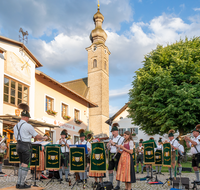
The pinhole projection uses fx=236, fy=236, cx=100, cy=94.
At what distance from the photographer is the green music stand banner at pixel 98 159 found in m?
7.43

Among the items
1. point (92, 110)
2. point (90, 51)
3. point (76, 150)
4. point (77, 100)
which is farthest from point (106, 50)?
point (76, 150)

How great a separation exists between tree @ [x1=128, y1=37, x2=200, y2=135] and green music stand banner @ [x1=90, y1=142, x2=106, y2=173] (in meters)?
11.4

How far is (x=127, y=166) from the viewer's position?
6660mm

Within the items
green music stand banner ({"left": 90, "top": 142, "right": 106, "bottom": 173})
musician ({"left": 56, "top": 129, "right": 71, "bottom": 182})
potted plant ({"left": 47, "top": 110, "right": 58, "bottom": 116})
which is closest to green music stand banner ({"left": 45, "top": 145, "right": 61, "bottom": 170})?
musician ({"left": 56, "top": 129, "right": 71, "bottom": 182})

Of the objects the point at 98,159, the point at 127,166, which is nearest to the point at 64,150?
the point at 98,159

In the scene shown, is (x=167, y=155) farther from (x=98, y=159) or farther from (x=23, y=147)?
(x=23, y=147)

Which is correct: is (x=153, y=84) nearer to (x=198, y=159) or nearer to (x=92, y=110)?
(x=198, y=159)

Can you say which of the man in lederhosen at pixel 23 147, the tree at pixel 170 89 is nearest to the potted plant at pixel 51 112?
the tree at pixel 170 89

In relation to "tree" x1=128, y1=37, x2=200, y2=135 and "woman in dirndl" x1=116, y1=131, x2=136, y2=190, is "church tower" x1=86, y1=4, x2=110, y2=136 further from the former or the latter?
"woman in dirndl" x1=116, y1=131, x2=136, y2=190

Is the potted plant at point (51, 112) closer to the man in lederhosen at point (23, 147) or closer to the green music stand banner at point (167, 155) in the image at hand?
the green music stand banner at point (167, 155)

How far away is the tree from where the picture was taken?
17828 millimetres

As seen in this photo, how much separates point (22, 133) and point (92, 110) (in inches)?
1544

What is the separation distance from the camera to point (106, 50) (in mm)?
49906

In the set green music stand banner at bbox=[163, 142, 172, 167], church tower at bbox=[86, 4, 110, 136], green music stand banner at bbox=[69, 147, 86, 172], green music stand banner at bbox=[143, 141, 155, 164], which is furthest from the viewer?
church tower at bbox=[86, 4, 110, 136]
